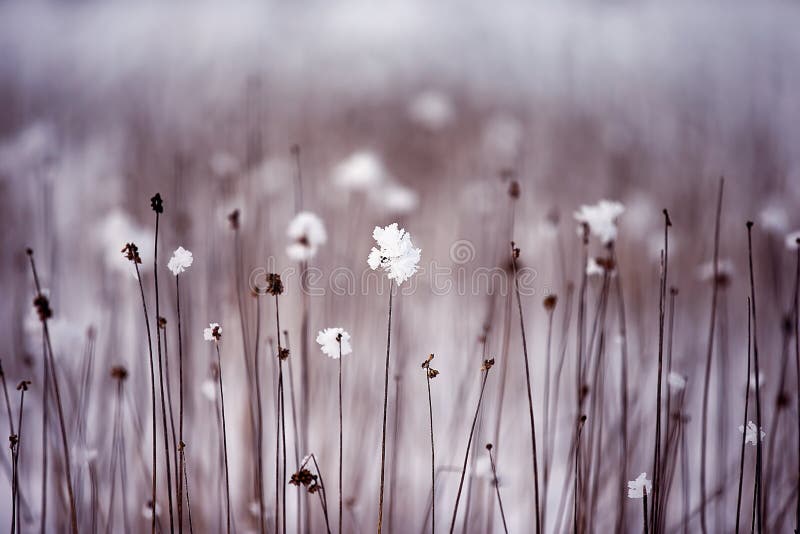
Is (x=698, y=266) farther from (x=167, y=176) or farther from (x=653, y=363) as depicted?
(x=167, y=176)

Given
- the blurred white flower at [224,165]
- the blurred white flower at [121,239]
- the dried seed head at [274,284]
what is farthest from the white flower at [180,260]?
the blurred white flower at [224,165]

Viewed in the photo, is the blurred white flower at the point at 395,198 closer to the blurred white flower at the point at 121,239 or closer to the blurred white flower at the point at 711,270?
the blurred white flower at the point at 121,239

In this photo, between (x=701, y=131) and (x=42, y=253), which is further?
(x=701, y=131)

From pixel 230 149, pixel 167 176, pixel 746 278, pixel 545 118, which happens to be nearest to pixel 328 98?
pixel 230 149

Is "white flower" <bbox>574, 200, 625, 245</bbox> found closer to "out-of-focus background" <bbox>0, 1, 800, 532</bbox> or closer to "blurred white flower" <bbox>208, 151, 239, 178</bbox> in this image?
"out-of-focus background" <bbox>0, 1, 800, 532</bbox>

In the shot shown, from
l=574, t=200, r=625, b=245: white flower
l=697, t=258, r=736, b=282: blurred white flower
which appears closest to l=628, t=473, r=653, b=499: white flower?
l=574, t=200, r=625, b=245: white flower

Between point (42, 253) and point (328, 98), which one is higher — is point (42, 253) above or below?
below
